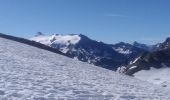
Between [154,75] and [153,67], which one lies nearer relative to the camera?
[154,75]

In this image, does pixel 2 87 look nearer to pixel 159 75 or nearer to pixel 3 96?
pixel 3 96

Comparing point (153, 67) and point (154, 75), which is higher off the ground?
point (153, 67)

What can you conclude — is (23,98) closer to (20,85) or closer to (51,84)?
(20,85)

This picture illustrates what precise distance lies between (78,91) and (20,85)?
274 centimetres

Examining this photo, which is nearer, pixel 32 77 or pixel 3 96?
pixel 3 96

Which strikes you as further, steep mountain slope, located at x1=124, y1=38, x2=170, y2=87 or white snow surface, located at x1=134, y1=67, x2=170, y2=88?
steep mountain slope, located at x1=124, y1=38, x2=170, y2=87

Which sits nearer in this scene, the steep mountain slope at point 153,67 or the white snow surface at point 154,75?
the white snow surface at point 154,75

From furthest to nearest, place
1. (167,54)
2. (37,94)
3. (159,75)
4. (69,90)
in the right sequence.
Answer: (167,54)
(159,75)
(69,90)
(37,94)

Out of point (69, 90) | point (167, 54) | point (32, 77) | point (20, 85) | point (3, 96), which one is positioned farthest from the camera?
point (167, 54)

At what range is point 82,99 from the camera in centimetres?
→ 1480

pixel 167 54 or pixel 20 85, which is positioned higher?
pixel 167 54

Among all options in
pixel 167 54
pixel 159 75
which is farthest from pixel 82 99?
pixel 167 54

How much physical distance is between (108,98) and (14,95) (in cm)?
461

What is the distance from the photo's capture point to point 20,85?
1556cm
